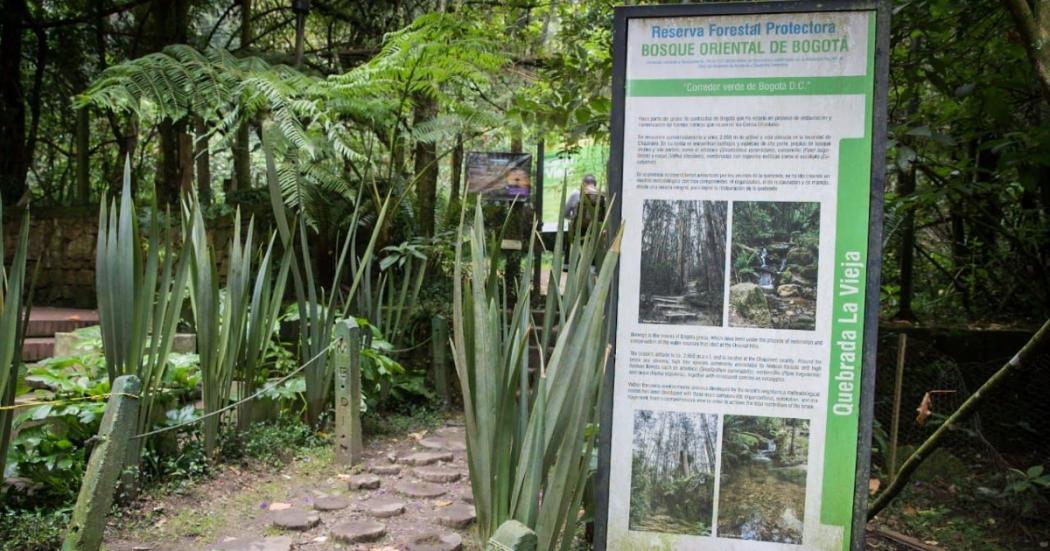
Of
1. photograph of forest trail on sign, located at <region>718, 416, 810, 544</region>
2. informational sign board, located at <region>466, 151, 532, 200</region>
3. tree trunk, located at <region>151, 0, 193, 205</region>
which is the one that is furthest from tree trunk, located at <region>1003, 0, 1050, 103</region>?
tree trunk, located at <region>151, 0, 193, 205</region>

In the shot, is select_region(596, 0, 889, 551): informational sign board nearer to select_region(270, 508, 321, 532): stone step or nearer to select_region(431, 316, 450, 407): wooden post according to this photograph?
select_region(270, 508, 321, 532): stone step

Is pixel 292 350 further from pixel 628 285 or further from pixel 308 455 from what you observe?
pixel 628 285

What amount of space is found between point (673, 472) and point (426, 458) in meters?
2.21

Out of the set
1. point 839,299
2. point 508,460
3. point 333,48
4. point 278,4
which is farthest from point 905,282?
point 278,4

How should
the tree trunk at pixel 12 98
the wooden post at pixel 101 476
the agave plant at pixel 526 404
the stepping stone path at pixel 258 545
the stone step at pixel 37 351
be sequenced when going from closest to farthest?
1. the agave plant at pixel 526 404
2. the wooden post at pixel 101 476
3. the stepping stone path at pixel 258 545
4. the stone step at pixel 37 351
5. the tree trunk at pixel 12 98

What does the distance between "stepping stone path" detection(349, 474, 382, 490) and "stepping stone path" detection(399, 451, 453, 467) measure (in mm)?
356

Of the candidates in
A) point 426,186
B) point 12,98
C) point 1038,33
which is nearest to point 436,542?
point 1038,33

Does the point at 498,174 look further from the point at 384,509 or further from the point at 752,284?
the point at 752,284

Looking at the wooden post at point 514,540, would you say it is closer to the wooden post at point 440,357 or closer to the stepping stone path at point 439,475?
the stepping stone path at point 439,475

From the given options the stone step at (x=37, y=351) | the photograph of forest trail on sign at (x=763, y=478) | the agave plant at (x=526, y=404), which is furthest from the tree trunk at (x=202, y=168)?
the photograph of forest trail on sign at (x=763, y=478)

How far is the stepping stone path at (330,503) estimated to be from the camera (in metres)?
2.94

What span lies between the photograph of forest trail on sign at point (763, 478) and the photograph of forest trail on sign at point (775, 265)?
0.67 feet

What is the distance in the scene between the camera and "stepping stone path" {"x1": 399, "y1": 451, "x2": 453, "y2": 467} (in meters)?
3.68

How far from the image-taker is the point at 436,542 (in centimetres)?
260
